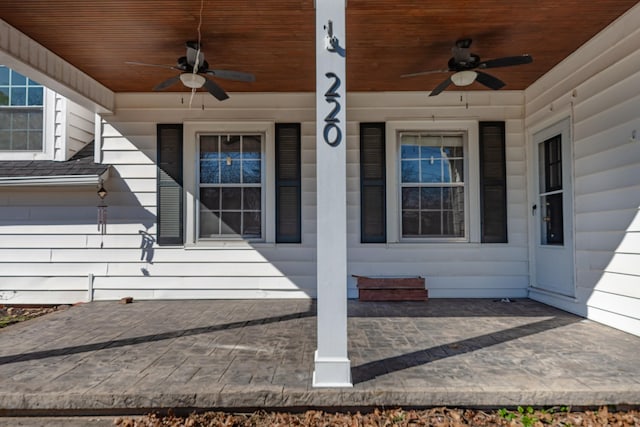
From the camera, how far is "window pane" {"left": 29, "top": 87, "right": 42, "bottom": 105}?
17.4ft

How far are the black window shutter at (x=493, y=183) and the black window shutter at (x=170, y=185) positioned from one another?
398 centimetres

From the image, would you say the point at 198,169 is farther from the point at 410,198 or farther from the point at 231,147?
the point at 410,198

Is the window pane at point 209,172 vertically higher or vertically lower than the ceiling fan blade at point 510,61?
lower

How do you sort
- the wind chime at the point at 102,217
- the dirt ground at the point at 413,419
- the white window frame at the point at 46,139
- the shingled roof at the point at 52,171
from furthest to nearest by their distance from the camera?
the white window frame at the point at 46,139, the wind chime at the point at 102,217, the shingled roof at the point at 52,171, the dirt ground at the point at 413,419

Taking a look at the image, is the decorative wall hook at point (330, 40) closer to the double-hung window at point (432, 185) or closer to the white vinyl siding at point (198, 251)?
the white vinyl siding at point (198, 251)

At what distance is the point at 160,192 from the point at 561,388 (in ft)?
15.5

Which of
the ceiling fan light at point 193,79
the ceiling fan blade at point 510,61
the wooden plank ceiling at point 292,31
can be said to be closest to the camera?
the wooden plank ceiling at point 292,31

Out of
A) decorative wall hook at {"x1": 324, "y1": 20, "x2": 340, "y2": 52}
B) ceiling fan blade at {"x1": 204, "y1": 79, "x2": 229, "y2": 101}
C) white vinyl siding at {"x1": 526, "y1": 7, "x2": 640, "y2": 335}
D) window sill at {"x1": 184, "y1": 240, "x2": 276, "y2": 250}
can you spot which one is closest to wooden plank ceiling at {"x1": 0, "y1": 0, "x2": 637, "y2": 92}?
white vinyl siding at {"x1": 526, "y1": 7, "x2": 640, "y2": 335}

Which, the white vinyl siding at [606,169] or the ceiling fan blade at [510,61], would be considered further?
the ceiling fan blade at [510,61]

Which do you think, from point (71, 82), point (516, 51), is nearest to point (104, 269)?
point (71, 82)

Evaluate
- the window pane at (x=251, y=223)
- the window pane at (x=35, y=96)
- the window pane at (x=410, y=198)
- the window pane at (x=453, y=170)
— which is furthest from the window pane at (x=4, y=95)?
the window pane at (x=453, y=170)

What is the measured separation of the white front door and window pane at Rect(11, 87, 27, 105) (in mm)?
6760

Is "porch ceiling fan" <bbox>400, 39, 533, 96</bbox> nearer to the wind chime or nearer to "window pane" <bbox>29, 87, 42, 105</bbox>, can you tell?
the wind chime

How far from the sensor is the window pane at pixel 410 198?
528 centimetres
